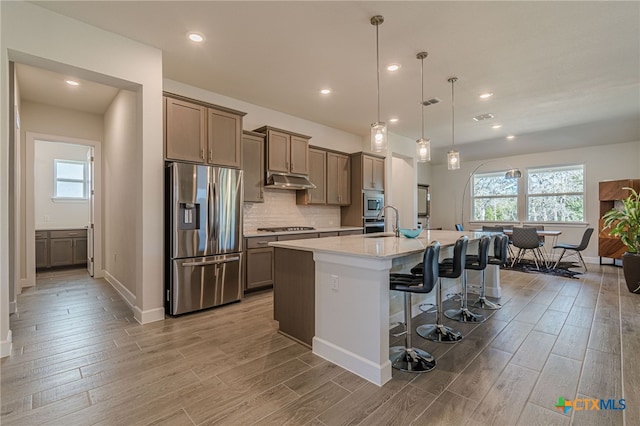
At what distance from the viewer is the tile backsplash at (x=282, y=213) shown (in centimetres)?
484

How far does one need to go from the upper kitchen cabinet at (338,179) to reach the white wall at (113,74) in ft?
10.5

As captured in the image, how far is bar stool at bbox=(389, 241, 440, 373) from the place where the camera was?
2.14 m

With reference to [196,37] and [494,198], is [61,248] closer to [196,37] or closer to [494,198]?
[196,37]

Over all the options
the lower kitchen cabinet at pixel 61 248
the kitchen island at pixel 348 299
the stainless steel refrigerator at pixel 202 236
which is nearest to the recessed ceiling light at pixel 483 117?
the kitchen island at pixel 348 299

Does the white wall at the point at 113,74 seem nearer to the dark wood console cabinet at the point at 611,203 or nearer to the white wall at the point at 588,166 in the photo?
the white wall at the point at 588,166

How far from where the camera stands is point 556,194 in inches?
290

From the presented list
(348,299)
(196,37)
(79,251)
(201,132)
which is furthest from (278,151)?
(79,251)

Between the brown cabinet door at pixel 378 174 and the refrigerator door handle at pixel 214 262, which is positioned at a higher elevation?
the brown cabinet door at pixel 378 174

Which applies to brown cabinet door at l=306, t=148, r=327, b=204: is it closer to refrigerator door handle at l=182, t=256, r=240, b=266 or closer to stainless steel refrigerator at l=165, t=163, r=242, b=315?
stainless steel refrigerator at l=165, t=163, r=242, b=315

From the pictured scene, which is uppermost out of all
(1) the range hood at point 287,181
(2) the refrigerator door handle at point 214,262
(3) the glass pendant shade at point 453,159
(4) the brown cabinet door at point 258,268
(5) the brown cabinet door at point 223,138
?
(5) the brown cabinet door at point 223,138

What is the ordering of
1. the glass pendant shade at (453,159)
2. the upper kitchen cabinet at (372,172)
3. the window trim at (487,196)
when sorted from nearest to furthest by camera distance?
the glass pendant shade at (453,159) < the upper kitchen cabinet at (372,172) < the window trim at (487,196)

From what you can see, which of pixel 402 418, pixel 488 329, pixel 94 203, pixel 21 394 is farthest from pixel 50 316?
pixel 488 329

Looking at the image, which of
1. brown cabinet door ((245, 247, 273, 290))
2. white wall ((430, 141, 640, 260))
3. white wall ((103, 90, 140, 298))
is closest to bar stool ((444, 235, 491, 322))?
brown cabinet door ((245, 247, 273, 290))

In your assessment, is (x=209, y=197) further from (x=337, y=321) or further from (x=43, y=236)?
(x=43, y=236)
